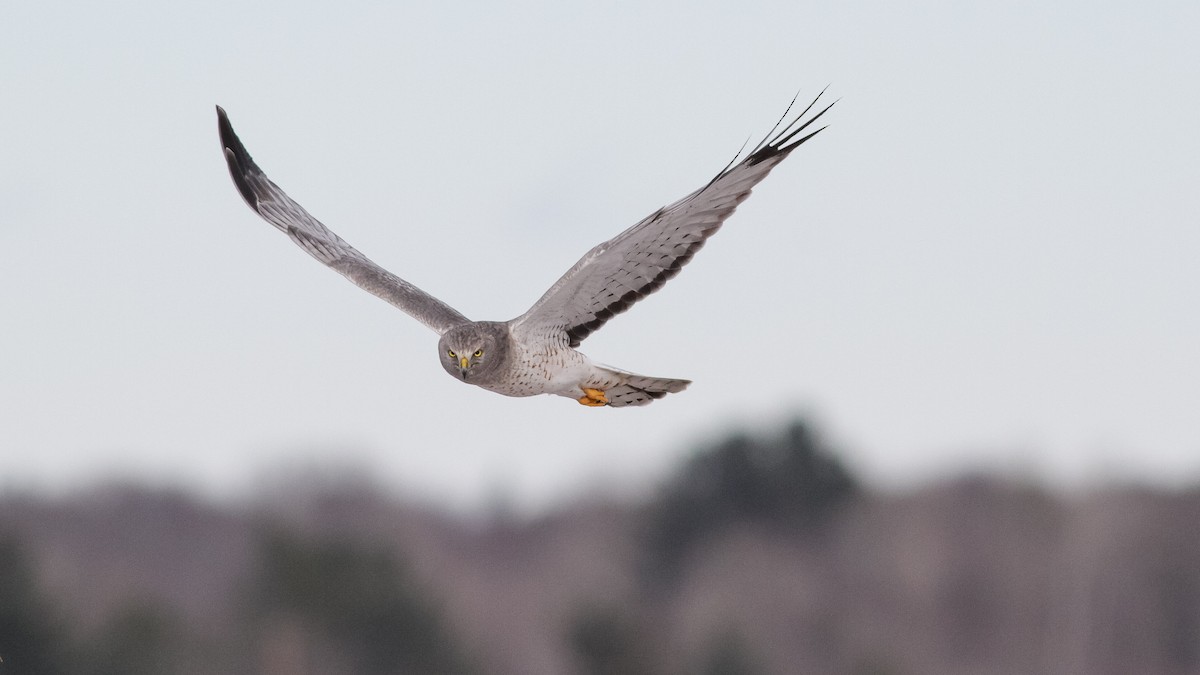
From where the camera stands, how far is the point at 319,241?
1406 cm

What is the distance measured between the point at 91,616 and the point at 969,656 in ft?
59.4

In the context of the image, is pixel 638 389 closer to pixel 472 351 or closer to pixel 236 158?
pixel 472 351

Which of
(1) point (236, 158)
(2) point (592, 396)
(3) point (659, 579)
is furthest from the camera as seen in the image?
(3) point (659, 579)

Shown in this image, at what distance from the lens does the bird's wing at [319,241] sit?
42.1ft

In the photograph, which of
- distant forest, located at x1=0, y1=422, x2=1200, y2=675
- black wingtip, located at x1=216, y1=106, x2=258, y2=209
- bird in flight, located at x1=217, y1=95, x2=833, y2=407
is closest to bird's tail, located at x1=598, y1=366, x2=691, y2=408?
→ bird in flight, located at x1=217, y1=95, x2=833, y2=407

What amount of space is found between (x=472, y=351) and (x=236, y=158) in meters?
3.60

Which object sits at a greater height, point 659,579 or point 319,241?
point 659,579

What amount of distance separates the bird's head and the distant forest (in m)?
20.5

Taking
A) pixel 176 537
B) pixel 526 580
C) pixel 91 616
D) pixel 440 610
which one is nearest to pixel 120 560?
pixel 176 537

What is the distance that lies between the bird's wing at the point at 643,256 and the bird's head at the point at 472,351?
267mm

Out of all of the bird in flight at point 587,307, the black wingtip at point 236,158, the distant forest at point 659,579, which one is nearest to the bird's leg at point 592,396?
the bird in flight at point 587,307

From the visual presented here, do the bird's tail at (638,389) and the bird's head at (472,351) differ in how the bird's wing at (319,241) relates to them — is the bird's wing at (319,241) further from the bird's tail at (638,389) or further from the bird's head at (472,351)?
the bird's tail at (638,389)

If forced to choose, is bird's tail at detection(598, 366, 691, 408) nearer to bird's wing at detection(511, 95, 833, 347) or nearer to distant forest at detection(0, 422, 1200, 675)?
bird's wing at detection(511, 95, 833, 347)

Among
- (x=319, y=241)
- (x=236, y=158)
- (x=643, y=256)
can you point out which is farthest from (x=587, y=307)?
(x=236, y=158)
